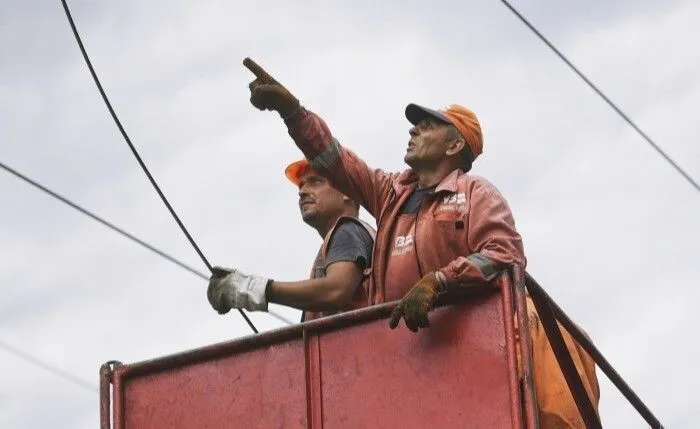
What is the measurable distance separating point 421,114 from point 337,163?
1.64 feet

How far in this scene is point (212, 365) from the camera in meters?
9.20

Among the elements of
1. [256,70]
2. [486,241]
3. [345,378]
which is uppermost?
[256,70]

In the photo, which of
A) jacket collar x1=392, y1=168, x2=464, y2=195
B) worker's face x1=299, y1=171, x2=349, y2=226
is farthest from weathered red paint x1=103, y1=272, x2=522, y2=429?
worker's face x1=299, y1=171, x2=349, y2=226

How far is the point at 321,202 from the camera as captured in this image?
34.0 feet

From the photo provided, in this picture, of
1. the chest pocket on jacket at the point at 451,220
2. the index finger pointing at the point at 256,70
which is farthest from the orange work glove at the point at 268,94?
the chest pocket on jacket at the point at 451,220

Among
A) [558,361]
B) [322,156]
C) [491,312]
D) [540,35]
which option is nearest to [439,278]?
[491,312]

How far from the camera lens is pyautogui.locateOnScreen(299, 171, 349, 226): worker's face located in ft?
34.0

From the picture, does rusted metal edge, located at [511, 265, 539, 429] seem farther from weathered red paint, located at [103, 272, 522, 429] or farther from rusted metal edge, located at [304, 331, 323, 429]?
rusted metal edge, located at [304, 331, 323, 429]

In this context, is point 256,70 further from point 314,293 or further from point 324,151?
point 314,293

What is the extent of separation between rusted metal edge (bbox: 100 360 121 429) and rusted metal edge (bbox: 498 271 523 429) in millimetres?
2109

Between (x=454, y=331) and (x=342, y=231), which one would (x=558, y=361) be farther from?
(x=342, y=231)

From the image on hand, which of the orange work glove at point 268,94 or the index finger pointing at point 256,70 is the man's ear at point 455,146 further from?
the index finger pointing at point 256,70

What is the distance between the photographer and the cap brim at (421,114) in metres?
9.73

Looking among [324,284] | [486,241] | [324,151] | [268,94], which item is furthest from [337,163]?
[486,241]
